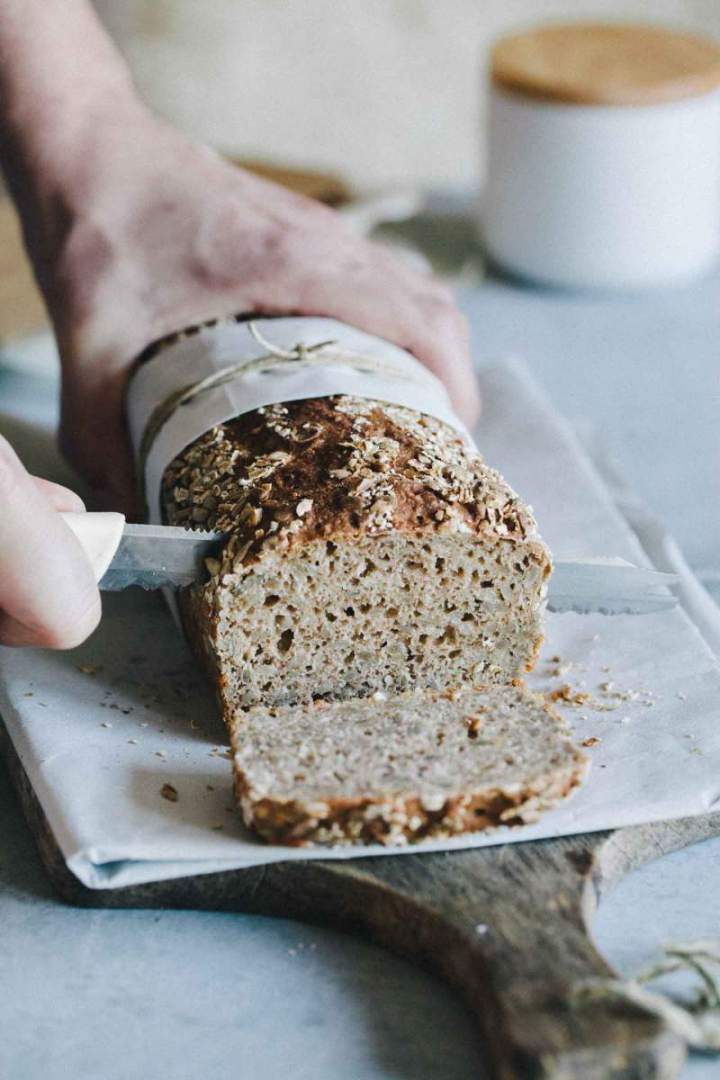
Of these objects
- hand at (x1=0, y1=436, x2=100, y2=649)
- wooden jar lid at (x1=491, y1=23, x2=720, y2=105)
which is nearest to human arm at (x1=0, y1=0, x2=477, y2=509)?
hand at (x1=0, y1=436, x2=100, y2=649)

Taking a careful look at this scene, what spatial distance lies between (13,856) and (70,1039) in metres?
0.35

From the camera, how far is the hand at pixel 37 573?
151cm

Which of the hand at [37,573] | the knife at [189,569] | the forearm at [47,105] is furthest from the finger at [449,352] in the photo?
the hand at [37,573]

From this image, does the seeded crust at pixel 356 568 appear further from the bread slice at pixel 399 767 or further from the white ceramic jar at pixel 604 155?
the white ceramic jar at pixel 604 155

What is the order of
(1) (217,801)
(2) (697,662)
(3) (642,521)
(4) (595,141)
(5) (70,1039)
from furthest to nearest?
(4) (595,141), (3) (642,521), (2) (697,662), (1) (217,801), (5) (70,1039)

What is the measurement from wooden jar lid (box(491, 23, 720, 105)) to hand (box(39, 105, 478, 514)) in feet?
3.56

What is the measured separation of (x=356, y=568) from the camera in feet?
5.81

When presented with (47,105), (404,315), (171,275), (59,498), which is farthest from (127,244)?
(59,498)

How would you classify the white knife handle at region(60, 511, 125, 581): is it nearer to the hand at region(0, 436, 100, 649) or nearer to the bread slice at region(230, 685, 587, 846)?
the hand at region(0, 436, 100, 649)

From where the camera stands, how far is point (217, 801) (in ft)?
5.48

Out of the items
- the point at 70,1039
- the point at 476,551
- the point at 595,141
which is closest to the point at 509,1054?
the point at 70,1039

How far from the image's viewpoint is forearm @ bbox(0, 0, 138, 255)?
241 cm

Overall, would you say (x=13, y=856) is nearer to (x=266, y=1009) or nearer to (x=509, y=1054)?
(x=266, y=1009)

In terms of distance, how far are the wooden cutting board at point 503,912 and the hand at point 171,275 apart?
90 cm
